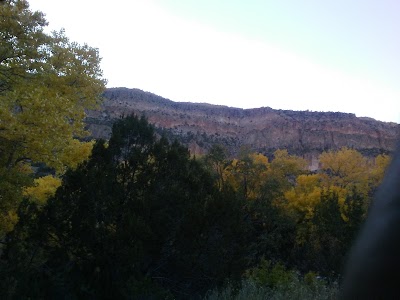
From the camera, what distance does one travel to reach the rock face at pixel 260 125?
281 feet

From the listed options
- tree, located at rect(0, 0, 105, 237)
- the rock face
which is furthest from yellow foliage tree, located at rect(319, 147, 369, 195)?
the rock face

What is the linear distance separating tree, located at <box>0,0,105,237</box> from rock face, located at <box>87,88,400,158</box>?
6299 cm

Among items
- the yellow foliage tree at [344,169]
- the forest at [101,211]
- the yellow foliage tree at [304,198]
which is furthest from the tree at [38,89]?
the yellow foliage tree at [344,169]

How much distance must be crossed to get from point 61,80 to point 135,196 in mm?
5681

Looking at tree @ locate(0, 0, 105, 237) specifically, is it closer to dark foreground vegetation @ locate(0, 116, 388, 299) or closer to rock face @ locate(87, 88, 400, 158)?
dark foreground vegetation @ locate(0, 116, 388, 299)

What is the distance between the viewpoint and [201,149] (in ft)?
224

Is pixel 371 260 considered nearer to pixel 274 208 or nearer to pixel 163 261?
pixel 163 261

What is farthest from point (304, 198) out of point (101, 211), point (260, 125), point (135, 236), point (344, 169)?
point (260, 125)

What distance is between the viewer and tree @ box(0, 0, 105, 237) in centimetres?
1048

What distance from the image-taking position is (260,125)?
10369 cm

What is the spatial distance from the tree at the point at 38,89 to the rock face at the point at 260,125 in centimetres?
6299

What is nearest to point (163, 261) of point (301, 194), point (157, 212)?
point (157, 212)

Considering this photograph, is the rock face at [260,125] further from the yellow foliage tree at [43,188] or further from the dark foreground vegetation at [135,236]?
the dark foreground vegetation at [135,236]

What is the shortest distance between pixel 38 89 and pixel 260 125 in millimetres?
94253
